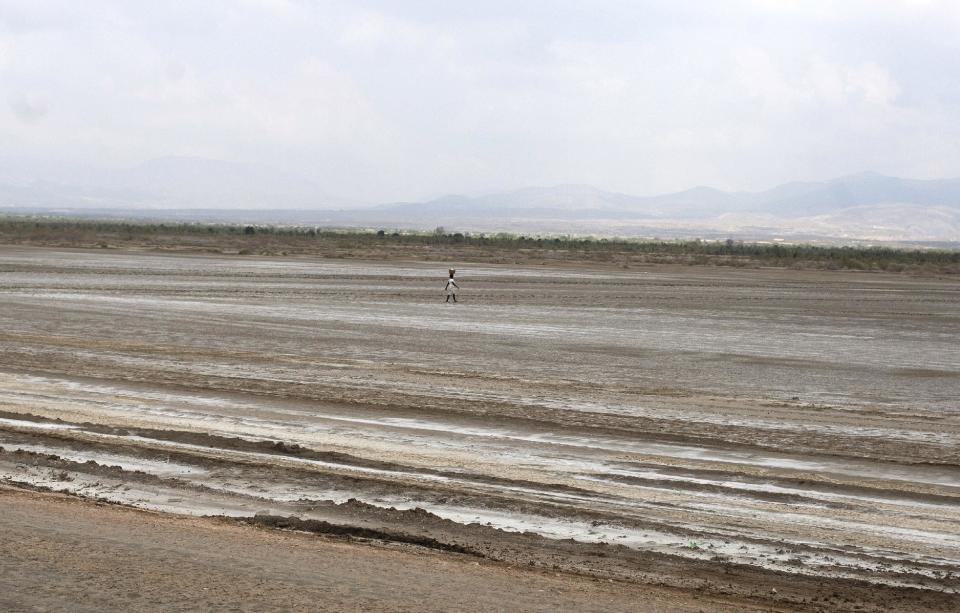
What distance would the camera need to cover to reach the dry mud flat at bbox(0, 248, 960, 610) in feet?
30.5

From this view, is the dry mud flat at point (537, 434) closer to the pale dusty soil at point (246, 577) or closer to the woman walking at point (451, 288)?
the pale dusty soil at point (246, 577)

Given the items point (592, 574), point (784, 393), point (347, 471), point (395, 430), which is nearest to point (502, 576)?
point (592, 574)

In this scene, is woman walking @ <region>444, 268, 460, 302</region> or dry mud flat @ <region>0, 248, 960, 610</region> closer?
dry mud flat @ <region>0, 248, 960, 610</region>

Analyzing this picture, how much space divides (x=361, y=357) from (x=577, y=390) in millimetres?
5188

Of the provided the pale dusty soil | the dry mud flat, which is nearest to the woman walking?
the dry mud flat

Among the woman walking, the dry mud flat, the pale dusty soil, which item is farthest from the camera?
the woman walking

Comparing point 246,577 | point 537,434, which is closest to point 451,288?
point 537,434

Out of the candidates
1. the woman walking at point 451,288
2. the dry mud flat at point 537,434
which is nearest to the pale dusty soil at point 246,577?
the dry mud flat at point 537,434

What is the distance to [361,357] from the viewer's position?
21969 millimetres

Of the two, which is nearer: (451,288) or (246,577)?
(246,577)

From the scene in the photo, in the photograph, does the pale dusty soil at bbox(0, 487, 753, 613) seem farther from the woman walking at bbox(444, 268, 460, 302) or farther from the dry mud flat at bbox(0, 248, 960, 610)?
the woman walking at bbox(444, 268, 460, 302)

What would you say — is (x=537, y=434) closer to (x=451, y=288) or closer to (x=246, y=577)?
(x=246, y=577)

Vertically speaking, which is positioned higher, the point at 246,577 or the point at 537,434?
the point at 246,577

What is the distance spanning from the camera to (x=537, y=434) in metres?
14.4
